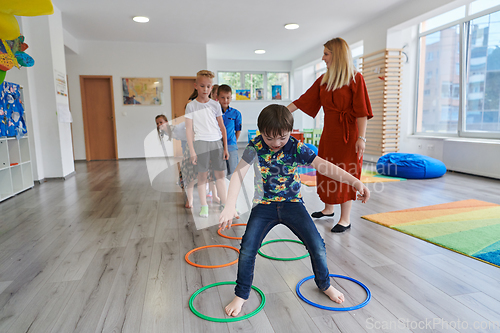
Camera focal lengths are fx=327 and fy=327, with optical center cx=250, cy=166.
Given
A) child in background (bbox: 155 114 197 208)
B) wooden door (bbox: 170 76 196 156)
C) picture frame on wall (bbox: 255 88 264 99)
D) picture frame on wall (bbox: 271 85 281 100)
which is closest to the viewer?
child in background (bbox: 155 114 197 208)

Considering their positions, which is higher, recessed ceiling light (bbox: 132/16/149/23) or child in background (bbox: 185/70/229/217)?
recessed ceiling light (bbox: 132/16/149/23)

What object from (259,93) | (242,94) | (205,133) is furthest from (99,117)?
(205,133)

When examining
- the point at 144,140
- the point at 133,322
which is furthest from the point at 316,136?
the point at 133,322

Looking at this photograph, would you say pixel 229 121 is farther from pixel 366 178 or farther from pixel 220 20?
pixel 220 20

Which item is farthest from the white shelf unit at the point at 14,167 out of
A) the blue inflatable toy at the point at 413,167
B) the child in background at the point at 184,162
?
the blue inflatable toy at the point at 413,167

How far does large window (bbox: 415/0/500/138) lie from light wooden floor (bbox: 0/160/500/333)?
3282 mm

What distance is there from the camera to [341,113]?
2.40 meters

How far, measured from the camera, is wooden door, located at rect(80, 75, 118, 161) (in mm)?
7902

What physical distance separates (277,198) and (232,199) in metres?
0.22

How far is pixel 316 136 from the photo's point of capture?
8.46m

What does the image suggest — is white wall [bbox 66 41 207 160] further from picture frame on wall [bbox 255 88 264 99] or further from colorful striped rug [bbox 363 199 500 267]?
colorful striped rug [bbox 363 199 500 267]

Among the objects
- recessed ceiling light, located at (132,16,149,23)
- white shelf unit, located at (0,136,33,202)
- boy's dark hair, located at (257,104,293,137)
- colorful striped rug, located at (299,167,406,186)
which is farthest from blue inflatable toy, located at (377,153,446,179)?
white shelf unit, located at (0,136,33,202)

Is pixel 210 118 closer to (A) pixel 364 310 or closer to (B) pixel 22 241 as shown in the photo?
(B) pixel 22 241

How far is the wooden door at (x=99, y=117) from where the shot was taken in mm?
7902
